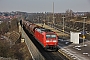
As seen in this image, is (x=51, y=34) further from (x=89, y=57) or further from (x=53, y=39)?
(x=89, y=57)

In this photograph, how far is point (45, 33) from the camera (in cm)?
2788

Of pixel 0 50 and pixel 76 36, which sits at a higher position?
pixel 76 36

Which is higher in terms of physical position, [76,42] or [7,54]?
[76,42]

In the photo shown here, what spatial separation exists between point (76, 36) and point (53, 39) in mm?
9223

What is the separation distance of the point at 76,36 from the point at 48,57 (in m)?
12.3

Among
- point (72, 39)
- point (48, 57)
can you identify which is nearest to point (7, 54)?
point (72, 39)

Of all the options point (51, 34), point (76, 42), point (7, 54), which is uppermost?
point (51, 34)

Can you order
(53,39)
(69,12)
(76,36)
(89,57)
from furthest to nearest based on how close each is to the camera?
(69,12), (76,36), (53,39), (89,57)

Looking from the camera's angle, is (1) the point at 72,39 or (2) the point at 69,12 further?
(2) the point at 69,12

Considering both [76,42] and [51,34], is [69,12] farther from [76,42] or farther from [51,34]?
[51,34]

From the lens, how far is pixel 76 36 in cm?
3612

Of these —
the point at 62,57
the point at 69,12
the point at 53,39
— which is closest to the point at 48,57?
the point at 62,57

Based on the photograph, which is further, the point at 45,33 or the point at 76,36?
the point at 76,36

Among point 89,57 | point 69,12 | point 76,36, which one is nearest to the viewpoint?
point 89,57
